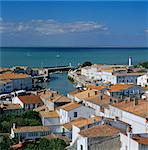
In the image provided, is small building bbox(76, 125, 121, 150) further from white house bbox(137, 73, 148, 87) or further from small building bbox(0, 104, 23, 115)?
white house bbox(137, 73, 148, 87)

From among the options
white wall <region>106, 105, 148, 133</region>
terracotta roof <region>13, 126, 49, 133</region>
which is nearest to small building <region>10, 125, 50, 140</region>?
terracotta roof <region>13, 126, 49, 133</region>

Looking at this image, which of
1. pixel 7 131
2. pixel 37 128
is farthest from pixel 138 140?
pixel 7 131

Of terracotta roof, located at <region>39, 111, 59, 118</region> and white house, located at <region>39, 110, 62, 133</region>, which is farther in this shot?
terracotta roof, located at <region>39, 111, 59, 118</region>

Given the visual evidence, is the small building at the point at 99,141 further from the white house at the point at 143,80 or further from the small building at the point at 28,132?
the white house at the point at 143,80

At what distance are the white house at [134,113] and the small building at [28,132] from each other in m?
1.86

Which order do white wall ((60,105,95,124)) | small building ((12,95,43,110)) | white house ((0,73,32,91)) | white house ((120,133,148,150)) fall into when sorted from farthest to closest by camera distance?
1. white house ((0,73,32,91))
2. small building ((12,95,43,110))
3. white wall ((60,105,95,124))
4. white house ((120,133,148,150))

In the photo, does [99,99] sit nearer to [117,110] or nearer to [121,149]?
[117,110]

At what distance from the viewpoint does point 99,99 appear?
14047mm

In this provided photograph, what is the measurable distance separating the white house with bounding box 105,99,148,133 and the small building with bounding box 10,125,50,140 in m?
1.86

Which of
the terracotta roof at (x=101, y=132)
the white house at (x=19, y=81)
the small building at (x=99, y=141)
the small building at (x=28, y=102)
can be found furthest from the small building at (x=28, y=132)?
the white house at (x=19, y=81)

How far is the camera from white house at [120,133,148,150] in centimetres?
696

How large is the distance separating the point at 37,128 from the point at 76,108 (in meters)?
1.89

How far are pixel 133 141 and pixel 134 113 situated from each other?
10.5ft

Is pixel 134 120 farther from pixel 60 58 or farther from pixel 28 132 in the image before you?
pixel 60 58
